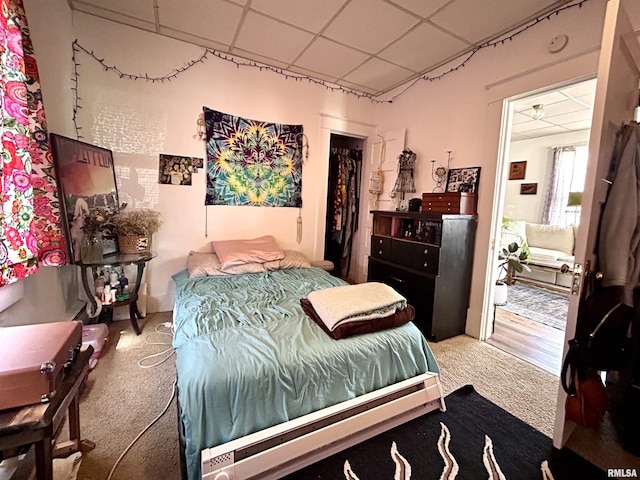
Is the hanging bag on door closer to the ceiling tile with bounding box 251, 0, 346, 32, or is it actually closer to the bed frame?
the bed frame

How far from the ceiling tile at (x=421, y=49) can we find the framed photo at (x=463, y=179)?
44.2 inches

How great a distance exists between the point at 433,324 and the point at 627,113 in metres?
1.90

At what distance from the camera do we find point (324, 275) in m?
2.77

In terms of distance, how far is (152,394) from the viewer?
175cm

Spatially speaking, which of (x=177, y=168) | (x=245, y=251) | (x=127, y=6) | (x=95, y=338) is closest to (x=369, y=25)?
(x=127, y=6)

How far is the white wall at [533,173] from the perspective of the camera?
200 inches

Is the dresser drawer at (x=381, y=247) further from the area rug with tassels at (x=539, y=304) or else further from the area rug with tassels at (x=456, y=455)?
the area rug with tassels at (x=539, y=304)

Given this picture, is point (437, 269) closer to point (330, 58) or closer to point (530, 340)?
point (530, 340)

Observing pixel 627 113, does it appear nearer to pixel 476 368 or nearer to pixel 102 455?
pixel 476 368

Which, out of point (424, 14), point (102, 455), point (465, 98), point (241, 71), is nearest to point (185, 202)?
point (241, 71)

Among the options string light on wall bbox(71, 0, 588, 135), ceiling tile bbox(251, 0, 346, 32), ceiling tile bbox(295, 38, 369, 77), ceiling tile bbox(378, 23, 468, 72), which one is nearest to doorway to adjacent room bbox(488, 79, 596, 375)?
string light on wall bbox(71, 0, 588, 135)

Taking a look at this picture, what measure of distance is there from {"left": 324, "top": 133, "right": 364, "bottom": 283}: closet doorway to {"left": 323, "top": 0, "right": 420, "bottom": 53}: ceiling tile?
152cm

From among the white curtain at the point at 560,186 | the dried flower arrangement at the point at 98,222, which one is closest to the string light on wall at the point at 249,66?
the dried flower arrangement at the point at 98,222

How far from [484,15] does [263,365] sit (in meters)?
2.91
